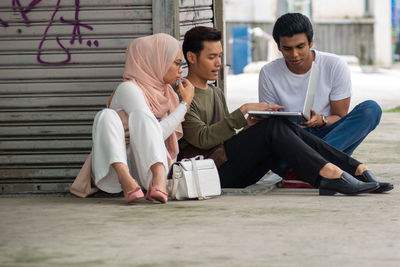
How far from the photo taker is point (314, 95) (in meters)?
6.87

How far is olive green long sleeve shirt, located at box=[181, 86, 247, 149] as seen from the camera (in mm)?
6543

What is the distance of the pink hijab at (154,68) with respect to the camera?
21.5 ft

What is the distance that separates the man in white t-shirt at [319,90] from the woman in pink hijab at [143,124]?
753mm

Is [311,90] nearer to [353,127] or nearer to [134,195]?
[353,127]

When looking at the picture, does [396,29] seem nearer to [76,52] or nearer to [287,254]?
[76,52]

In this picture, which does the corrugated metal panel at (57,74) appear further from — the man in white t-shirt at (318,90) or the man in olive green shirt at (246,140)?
the man in white t-shirt at (318,90)

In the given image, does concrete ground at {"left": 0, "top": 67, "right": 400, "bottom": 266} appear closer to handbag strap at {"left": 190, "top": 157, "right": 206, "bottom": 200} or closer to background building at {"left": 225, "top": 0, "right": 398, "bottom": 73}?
handbag strap at {"left": 190, "top": 157, "right": 206, "bottom": 200}

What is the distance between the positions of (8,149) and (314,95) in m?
2.36

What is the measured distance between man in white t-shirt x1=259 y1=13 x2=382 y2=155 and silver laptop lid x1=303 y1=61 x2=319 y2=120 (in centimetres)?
12

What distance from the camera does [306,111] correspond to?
21.6 ft

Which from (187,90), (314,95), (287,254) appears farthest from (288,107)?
(287,254)

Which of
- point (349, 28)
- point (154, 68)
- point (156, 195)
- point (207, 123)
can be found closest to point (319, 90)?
point (207, 123)

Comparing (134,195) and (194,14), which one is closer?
(134,195)

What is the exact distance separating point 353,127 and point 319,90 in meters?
0.39
